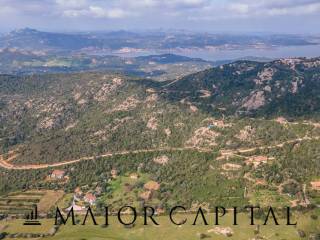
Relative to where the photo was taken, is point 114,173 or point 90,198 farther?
point 114,173

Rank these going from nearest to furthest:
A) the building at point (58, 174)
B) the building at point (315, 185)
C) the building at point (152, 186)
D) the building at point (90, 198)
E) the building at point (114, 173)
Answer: the building at point (315, 185) < the building at point (90, 198) < the building at point (152, 186) < the building at point (114, 173) < the building at point (58, 174)

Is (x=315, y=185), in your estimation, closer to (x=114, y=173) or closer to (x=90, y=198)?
(x=114, y=173)

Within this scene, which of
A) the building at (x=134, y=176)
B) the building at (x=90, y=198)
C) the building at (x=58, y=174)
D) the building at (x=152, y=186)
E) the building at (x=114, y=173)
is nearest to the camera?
the building at (x=90, y=198)

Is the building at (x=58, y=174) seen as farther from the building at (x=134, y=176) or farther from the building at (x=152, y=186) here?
the building at (x=152, y=186)

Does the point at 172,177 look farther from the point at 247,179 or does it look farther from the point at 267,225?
the point at 267,225

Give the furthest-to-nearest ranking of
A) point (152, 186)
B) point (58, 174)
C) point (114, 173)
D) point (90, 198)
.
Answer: point (58, 174), point (114, 173), point (152, 186), point (90, 198)

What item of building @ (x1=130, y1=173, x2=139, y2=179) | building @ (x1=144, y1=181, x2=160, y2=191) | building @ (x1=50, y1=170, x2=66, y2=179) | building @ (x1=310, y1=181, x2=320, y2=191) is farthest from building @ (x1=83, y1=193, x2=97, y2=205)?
building @ (x1=310, y1=181, x2=320, y2=191)

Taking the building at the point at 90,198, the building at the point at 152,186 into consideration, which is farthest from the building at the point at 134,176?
the building at the point at 90,198

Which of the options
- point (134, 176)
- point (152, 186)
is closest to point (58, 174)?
point (134, 176)

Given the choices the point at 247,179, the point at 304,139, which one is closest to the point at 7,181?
the point at 247,179

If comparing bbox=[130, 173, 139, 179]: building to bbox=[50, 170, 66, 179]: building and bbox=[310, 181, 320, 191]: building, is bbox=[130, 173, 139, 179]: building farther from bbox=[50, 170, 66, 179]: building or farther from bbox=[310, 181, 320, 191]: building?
bbox=[310, 181, 320, 191]: building
